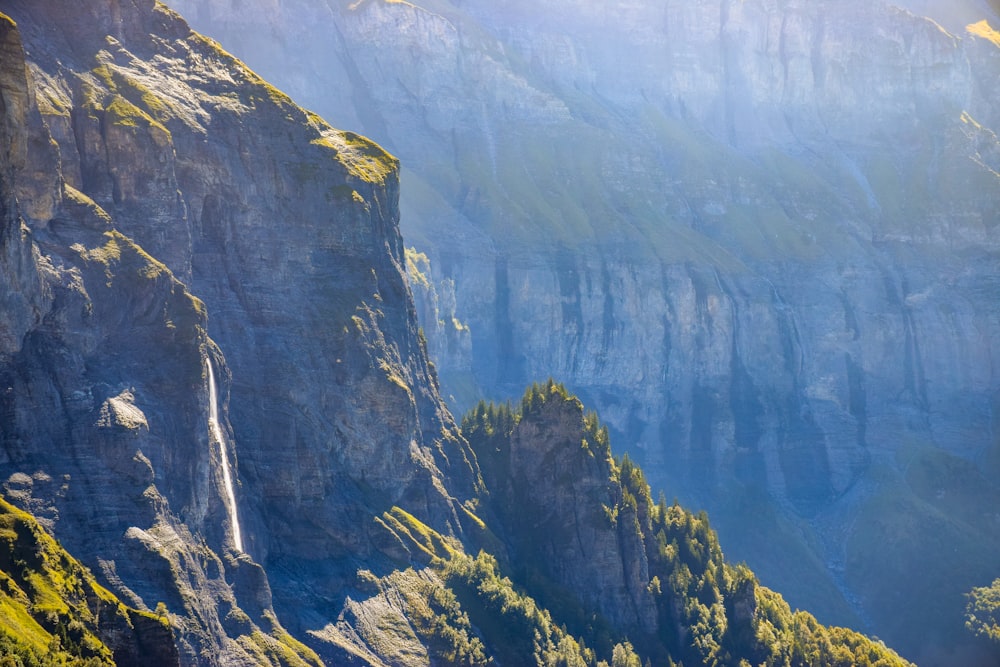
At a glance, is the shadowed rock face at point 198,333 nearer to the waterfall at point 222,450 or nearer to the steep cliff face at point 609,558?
the waterfall at point 222,450

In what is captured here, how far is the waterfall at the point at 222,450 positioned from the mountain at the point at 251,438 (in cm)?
49

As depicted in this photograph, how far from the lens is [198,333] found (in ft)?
400

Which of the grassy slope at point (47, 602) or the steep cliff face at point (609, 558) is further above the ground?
the steep cliff face at point (609, 558)

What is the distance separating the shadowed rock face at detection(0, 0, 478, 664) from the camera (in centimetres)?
10556

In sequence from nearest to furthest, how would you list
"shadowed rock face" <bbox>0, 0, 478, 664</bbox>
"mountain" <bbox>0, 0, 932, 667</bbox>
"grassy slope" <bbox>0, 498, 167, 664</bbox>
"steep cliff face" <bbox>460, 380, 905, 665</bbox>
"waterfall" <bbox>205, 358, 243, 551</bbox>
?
"grassy slope" <bbox>0, 498, 167, 664</bbox> < "mountain" <bbox>0, 0, 932, 667</bbox> < "shadowed rock face" <bbox>0, 0, 478, 664</bbox> < "waterfall" <bbox>205, 358, 243, 551</bbox> < "steep cliff face" <bbox>460, 380, 905, 665</bbox>

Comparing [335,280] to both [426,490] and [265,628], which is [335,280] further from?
[265,628]

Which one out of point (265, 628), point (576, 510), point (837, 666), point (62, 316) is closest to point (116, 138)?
point (62, 316)

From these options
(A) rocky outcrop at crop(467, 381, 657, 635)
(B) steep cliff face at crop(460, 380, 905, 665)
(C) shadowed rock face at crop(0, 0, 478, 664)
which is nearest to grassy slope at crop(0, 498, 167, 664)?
(C) shadowed rock face at crop(0, 0, 478, 664)

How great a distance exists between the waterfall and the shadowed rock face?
3.42 ft

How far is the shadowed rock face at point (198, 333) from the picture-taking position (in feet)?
346

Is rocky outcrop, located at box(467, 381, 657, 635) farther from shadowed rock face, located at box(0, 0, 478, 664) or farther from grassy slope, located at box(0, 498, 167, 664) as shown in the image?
grassy slope, located at box(0, 498, 167, 664)

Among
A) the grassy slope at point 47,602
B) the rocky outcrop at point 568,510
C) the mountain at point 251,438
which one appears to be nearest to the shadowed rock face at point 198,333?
the mountain at point 251,438

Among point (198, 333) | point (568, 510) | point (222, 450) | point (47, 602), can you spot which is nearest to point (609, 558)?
point (568, 510)

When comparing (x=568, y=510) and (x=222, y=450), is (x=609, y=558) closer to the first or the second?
(x=568, y=510)
